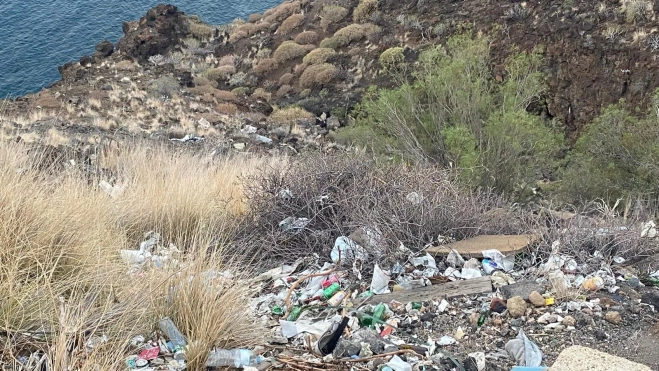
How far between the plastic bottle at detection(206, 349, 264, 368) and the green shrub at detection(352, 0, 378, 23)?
27.8 meters

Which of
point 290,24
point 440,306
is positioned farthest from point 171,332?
point 290,24

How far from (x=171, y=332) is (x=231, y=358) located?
37cm

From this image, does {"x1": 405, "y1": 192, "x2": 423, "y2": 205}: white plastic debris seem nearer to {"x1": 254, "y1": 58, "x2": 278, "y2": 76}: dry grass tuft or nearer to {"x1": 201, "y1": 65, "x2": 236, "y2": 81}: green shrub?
{"x1": 254, "y1": 58, "x2": 278, "y2": 76}: dry grass tuft

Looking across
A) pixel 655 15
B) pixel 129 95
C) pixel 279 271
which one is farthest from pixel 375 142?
pixel 129 95

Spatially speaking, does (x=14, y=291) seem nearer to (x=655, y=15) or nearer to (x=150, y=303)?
(x=150, y=303)

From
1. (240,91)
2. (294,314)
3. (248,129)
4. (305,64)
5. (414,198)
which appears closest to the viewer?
(294,314)

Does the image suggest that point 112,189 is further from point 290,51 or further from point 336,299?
point 290,51

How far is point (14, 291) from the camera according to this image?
9.89ft

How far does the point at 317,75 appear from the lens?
1029 inches

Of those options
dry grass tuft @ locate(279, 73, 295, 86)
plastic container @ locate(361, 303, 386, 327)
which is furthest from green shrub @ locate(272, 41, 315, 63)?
plastic container @ locate(361, 303, 386, 327)

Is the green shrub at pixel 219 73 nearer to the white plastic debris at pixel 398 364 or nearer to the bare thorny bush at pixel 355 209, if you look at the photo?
the bare thorny bush at pixel 355 209

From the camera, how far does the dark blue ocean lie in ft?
110

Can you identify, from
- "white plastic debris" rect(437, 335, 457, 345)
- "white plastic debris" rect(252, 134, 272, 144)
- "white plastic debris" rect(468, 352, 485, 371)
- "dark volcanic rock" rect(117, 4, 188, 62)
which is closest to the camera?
"white plastic debris" rect(468, 352, 485, 371)

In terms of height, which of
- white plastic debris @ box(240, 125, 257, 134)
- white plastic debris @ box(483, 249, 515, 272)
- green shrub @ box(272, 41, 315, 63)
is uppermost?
white plastic debris @ box(483, 249, 515, 272)
